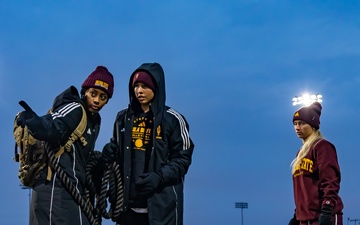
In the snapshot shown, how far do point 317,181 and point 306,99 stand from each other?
916 cm

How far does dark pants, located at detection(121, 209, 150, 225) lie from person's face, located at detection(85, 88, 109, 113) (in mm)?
1134

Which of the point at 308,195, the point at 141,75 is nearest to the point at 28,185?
the point at 141,75

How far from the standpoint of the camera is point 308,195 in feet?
24.0

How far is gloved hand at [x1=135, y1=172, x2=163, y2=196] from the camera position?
6270 millimetres

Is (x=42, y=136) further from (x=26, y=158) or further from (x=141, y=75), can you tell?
(x=141, y=75)

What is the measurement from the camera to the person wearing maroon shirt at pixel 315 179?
23.3ft

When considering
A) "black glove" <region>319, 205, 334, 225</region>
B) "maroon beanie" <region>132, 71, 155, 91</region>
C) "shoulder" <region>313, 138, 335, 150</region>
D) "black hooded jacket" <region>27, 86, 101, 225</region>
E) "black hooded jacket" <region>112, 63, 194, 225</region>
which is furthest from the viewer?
"shoulder" <region>313, 138, 335, 150</region>

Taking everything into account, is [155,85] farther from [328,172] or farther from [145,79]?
[328,172]

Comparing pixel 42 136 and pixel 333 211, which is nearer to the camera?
pixel 42 136

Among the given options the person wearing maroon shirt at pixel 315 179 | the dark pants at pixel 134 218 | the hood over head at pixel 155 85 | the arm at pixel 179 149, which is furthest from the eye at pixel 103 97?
the person wearing maroon shirt at pixel 315 179

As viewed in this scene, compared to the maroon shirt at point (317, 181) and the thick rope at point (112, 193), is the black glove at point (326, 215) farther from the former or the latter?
the thick rope at point (112, 193)

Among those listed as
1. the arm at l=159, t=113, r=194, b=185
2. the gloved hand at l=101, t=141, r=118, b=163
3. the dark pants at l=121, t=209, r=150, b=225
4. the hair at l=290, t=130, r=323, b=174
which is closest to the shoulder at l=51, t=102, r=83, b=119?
the gloved hand at l=101, t=141, r=118, b=163

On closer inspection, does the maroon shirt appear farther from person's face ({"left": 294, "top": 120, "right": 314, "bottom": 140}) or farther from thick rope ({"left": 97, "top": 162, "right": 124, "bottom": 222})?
thick rope ({"left": 97, "top": 162, "right": 124, "bottom": 222})

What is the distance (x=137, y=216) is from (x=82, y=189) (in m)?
0.68
